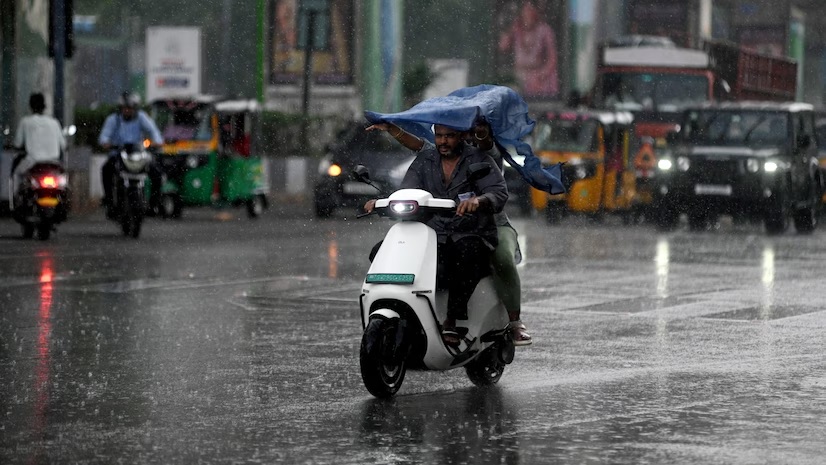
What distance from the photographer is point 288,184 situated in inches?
1518

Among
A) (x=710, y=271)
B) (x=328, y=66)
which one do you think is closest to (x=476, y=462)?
(x=710, y=271)

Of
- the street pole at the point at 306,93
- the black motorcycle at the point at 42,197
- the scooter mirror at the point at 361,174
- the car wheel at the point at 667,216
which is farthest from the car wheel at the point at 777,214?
the scooter mirror at the point at 361,174

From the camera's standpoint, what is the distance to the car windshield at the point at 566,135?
3114 cm

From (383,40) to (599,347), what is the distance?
48378 millimetres

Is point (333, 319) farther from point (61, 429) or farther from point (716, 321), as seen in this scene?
point (61, 429)

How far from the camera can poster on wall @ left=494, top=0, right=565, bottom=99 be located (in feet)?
225

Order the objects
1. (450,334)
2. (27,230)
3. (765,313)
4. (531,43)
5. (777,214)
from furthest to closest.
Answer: (531,43)
(777,214)
(27,230)
(765,313)
(450,334)

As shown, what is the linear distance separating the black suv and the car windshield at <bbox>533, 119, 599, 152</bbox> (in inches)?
101

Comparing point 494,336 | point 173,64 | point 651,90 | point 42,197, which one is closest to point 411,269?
point 494,336

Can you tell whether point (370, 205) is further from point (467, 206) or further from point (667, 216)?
point (667, 216)

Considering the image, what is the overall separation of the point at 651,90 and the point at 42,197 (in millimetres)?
17998

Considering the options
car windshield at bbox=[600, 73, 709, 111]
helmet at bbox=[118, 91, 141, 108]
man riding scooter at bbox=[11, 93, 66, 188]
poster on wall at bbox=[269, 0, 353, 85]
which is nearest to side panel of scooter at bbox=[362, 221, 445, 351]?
man riding scooter at bbox=[11, 93, 66, 188]

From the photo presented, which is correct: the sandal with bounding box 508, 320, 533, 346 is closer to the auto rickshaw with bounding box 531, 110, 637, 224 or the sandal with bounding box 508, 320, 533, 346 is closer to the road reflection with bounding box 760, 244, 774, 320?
the road reflection with bounding box 760, 244, 774, 320

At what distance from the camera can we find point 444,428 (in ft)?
26.3
